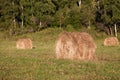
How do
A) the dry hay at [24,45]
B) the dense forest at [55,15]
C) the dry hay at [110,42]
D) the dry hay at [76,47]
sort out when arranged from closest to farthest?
the dry hay at [76,47] < the dry hay at [24,45] < the dry hay at [110,42] < the dense forest at [55,15]

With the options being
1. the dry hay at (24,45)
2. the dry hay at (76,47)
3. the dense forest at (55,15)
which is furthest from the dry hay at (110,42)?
the dense forest at (55,15)

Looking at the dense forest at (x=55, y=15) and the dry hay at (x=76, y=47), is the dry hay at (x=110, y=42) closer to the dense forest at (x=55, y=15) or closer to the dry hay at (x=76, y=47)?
the dry hay at (x=76, y=47)

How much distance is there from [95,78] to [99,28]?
54636mm

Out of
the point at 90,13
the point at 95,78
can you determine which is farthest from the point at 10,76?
the point at 90,13

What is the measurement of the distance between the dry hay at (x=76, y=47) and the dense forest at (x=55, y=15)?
4300 cm

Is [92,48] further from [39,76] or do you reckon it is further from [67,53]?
[39,76]

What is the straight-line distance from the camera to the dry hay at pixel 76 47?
20.8 m

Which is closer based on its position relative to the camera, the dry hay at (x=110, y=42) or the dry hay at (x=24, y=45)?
the dry hay at (x=24, y=45)

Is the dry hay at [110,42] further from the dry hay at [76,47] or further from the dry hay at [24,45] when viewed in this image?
the dry hay at [76,47]

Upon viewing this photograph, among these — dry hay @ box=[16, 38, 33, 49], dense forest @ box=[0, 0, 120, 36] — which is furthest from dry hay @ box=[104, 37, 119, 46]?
dense forest @ box=[0, 0, 120, 36]

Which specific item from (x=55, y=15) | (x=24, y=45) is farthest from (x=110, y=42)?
(x=55, y=15)

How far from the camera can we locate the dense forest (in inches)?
2591

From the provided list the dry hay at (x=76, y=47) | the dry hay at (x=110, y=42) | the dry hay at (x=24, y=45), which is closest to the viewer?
the dry hay at (x=76, y=47)

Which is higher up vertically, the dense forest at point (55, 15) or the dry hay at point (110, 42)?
the dense forest at point (55, 15)
